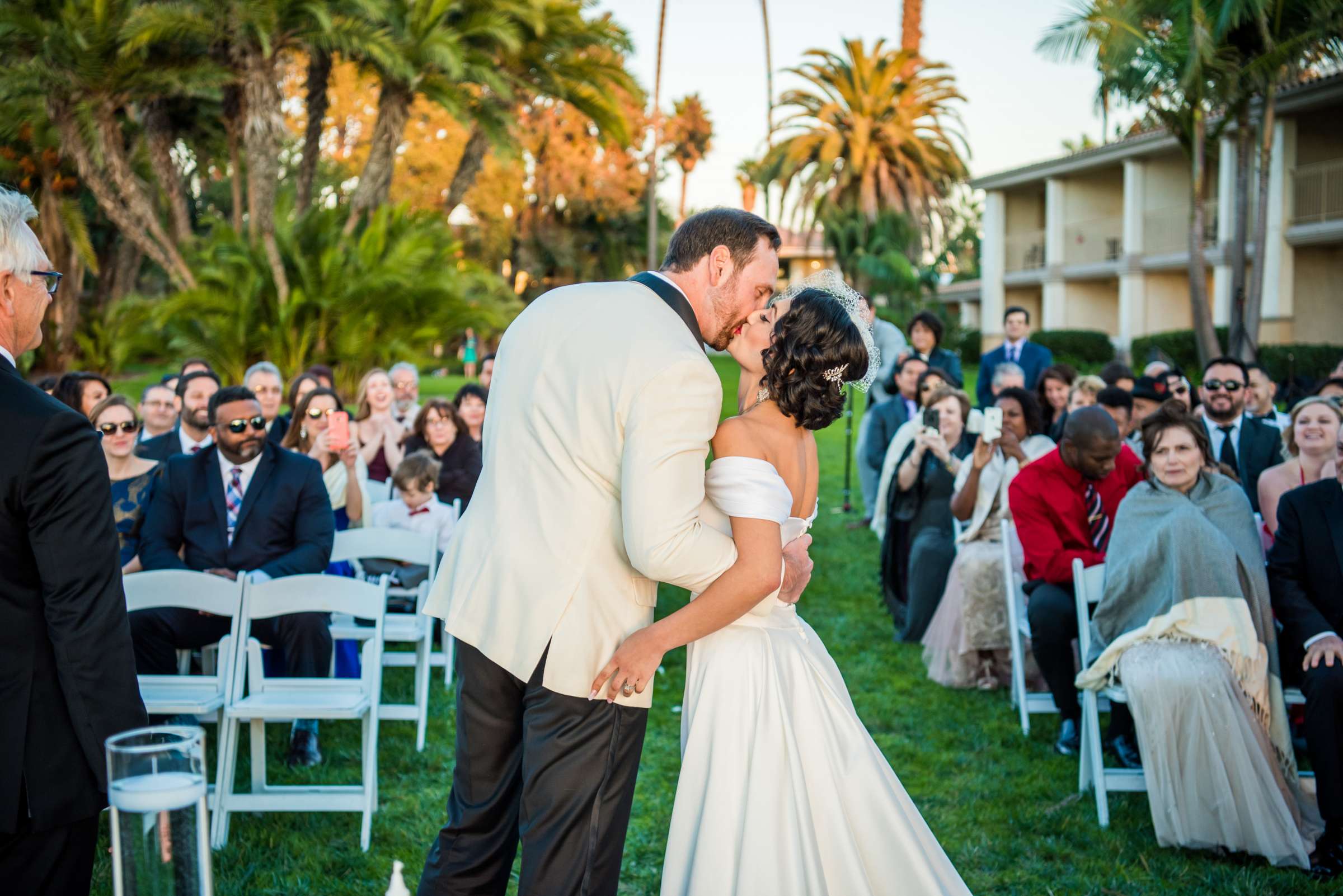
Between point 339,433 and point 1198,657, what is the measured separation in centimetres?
477

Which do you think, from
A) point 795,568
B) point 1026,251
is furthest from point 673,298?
point 1026,251

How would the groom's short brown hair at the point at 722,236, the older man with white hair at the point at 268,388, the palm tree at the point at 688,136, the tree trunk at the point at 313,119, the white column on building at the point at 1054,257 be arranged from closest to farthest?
1. the groom's short brown hair at the point at 722,236
2. the older man with white hair at the point at 268,388
3. the tree trunk at the point at 313,119
4. the white column on building at the point at 1054,257
5. the palm tree at the point at 688,136

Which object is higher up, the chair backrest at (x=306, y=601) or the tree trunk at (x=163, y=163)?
the tree trunk at (x=163, y=163)

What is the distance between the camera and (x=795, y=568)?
9.92 feet

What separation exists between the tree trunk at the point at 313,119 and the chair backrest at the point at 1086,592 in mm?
16145

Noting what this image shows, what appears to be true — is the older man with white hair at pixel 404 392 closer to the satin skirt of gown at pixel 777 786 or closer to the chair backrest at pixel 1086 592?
the chair backrest at pixel 1086 592

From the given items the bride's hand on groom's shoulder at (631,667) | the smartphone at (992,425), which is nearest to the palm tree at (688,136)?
the smartphone at (992,425)

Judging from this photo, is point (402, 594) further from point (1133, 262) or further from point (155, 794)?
point (1133, 262)

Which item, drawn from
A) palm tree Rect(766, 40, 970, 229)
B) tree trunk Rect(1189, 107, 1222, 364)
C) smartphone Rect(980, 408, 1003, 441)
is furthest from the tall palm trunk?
smartphone Rect(980, 408, 1003, 441)

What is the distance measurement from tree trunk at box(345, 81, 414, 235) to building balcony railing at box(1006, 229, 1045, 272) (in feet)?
74.5

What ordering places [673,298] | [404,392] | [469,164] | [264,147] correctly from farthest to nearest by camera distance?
1. [469,164]
2. [264,147]
3. [404,392]
4. [673,298]

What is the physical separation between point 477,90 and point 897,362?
1164 centimetres

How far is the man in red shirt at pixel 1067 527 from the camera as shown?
5.84 metres

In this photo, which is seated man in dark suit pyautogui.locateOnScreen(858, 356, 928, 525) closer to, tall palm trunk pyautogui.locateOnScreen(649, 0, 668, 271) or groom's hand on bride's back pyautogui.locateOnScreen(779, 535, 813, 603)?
groom's hand on bride's back pyautogui.locateOnScreen(779, 535, 813, 603)
